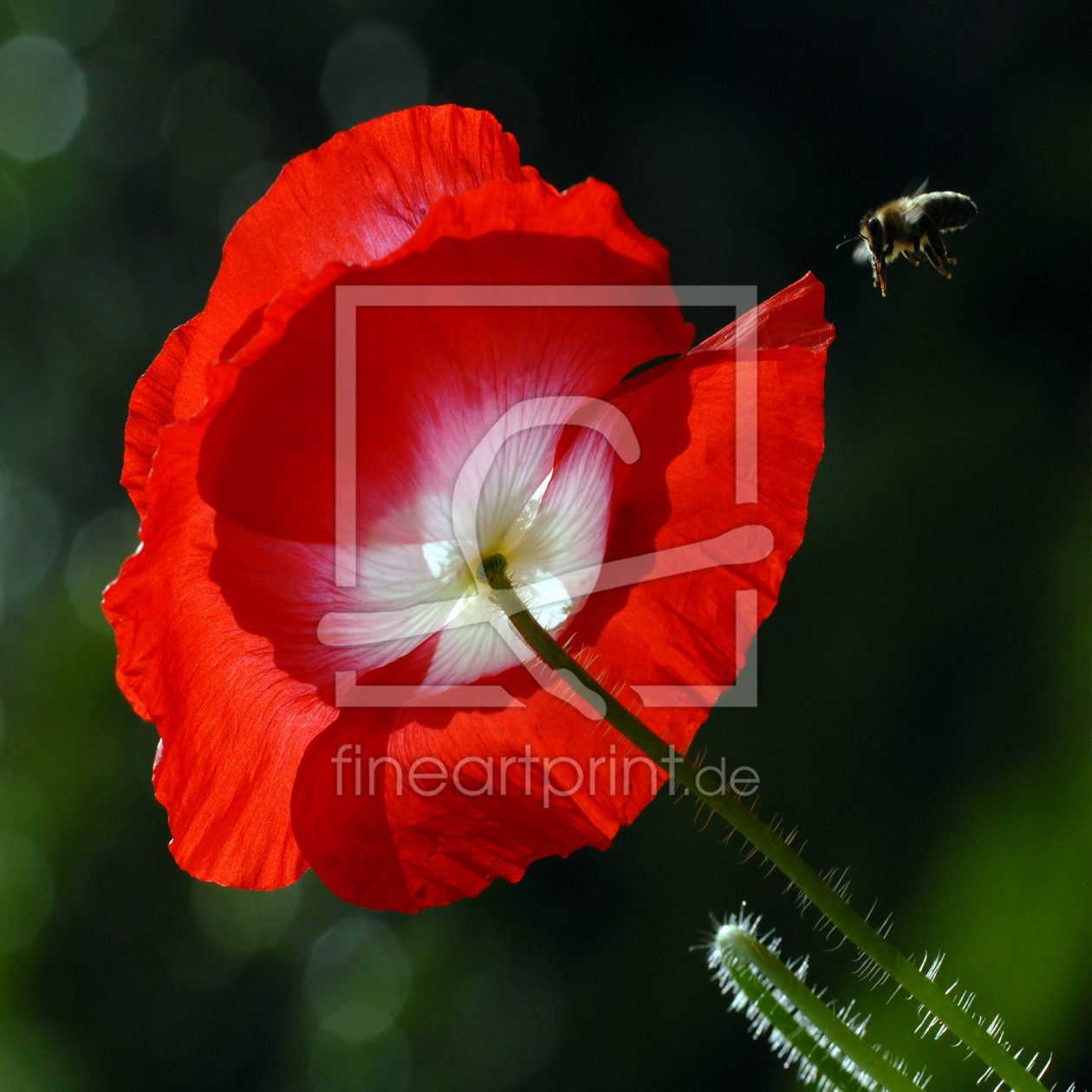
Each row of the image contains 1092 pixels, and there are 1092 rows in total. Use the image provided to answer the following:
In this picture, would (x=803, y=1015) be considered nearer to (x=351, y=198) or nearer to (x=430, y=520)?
(x=430, y=520)

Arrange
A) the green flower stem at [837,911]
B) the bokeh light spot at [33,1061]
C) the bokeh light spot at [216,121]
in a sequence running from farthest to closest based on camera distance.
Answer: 1. the bokeh light spot at [216,121]
2. the bokeh light spot at [33,1061]
3. the green flower stem at [837,911]

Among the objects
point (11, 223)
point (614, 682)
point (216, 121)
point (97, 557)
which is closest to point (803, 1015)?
point (614, 682)

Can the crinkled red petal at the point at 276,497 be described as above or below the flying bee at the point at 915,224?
below

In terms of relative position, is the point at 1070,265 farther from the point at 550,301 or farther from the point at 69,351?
the point at 69,351

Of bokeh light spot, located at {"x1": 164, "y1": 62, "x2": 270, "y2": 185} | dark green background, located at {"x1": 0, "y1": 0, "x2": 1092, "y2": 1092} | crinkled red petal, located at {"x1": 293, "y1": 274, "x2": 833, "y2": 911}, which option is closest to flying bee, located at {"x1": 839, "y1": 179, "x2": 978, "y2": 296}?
crinkled red petal, located at {"x1": 293, "y1": 274, "x2": 833, "y2": 911}

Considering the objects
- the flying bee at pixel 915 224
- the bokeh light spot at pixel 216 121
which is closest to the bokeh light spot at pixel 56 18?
the bokeh light spot at pixel 216 121

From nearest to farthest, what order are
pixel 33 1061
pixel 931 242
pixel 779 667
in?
1. pixel 931 242
2. pixel 779 667
3. pixel 33 1061

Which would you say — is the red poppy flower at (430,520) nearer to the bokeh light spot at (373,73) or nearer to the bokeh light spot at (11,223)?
the bokeh light spot at (373,73)
